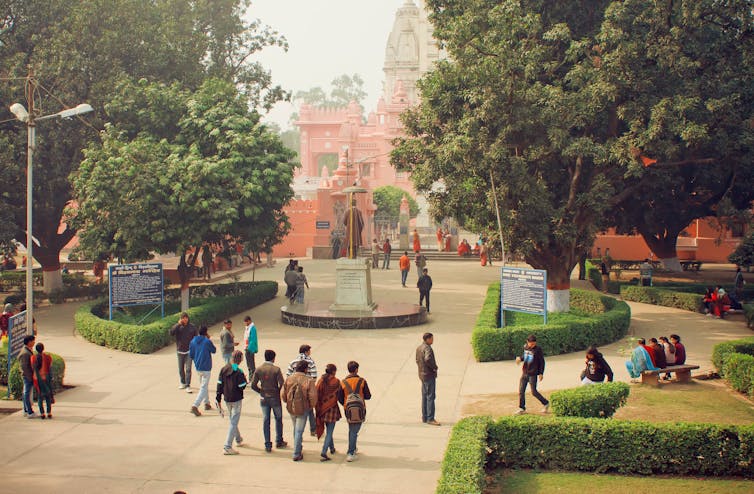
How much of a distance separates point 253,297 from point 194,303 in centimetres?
227

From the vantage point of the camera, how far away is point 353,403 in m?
9.20

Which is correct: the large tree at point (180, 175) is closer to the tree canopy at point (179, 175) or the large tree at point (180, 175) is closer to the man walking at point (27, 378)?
the tree canopy at point (179, 175)

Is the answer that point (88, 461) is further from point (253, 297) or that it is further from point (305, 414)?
point (253, 297)

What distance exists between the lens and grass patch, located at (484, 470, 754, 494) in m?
8.62

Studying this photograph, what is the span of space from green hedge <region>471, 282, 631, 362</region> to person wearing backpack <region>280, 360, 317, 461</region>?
6.73 meters

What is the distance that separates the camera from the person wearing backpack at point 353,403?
9.19 meters

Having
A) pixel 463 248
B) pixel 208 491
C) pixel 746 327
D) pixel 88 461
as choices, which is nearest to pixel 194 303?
pixel 88 461

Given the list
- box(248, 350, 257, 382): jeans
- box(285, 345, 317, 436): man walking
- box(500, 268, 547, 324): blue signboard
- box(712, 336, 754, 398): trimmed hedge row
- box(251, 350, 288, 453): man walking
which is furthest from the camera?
box(500, 268, 547, 324): blue signboard

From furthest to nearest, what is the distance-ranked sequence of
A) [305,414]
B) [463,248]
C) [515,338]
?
[463,248]
[515,338]
[305,414]

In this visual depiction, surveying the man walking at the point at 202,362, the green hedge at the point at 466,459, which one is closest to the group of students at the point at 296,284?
the man walking at the point at 202,362

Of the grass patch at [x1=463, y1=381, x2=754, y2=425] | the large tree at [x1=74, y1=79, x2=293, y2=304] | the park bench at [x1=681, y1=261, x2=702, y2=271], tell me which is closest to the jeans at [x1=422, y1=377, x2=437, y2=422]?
the grass patch at [x1=463, y1=381, x2=754, y2=425]

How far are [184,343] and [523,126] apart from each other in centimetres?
970

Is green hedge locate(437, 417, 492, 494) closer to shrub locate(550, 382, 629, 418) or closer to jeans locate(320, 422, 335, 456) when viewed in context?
shrub locate(550, 382, 629, 418)

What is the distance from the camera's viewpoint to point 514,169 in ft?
58.4
